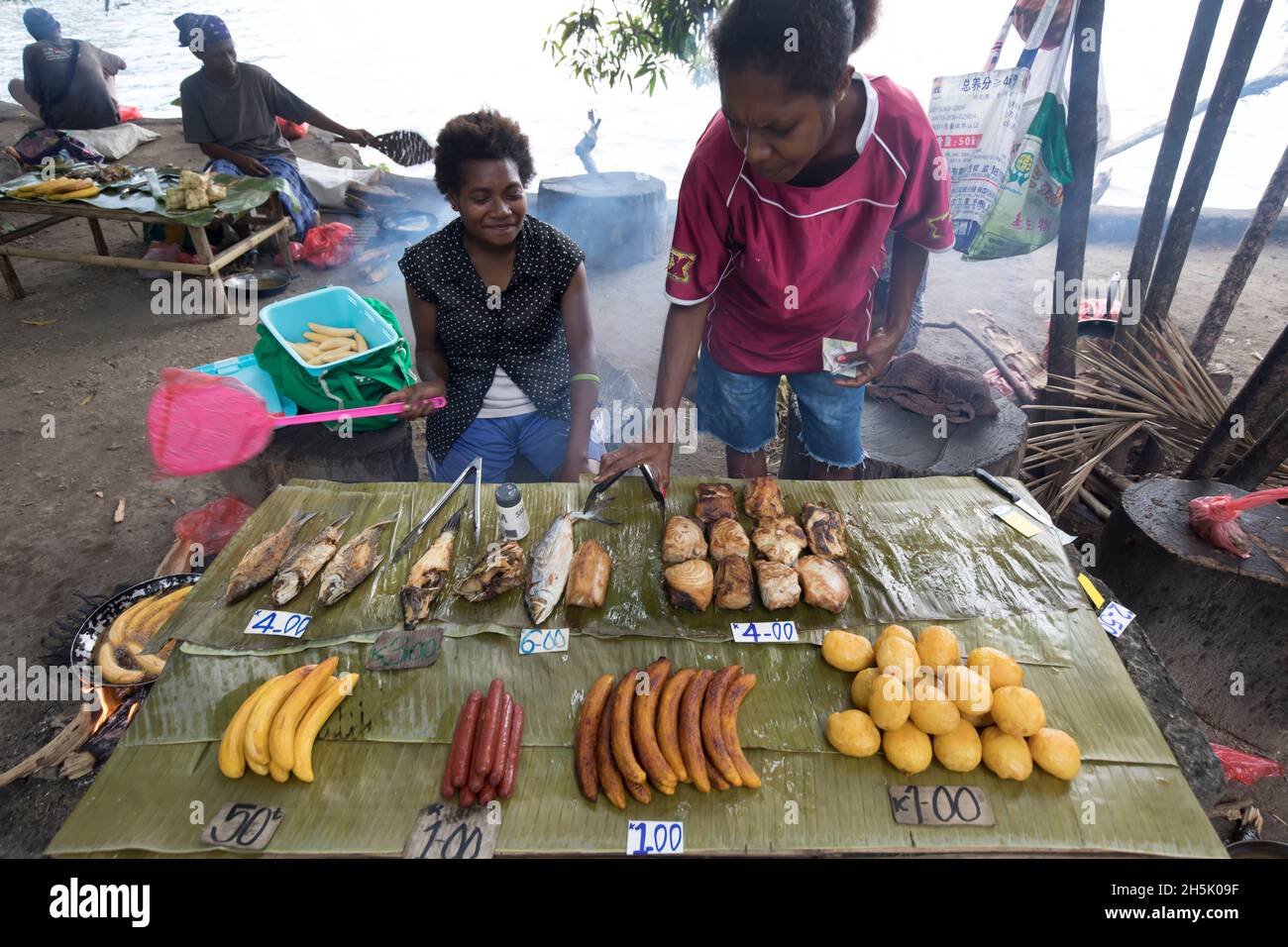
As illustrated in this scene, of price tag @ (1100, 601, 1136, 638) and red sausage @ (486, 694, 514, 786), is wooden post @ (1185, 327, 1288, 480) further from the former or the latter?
red sausage @ (486, 694, 514, 786)

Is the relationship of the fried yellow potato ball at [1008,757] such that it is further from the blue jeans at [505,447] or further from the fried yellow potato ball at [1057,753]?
the blue jeans at [505,447]

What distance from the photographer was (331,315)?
4.13 m

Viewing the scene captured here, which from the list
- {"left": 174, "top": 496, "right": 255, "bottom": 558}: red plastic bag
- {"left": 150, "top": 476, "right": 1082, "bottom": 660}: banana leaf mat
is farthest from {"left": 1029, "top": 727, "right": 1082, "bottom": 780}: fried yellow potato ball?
{"left": 174, "top": 496, "right": 255, "bottom": 558}: red plastic bag

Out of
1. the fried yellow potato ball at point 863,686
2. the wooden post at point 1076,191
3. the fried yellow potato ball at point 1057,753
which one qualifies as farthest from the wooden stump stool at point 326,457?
the wooden post at point 1076,191

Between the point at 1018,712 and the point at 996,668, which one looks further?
the point at 996,668

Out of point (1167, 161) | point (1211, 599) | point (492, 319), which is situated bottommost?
point (1211, 599)

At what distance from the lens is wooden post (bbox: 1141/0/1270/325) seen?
148 inches

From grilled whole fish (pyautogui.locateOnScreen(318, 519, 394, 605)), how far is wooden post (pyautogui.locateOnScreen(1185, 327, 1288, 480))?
4.32 metres

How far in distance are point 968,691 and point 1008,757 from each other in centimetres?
21

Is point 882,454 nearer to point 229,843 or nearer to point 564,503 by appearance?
point 564,503

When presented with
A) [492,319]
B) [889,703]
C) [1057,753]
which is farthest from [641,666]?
[492,319]

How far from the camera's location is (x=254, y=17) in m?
20.7

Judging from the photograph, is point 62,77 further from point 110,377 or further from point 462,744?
point 462,744
